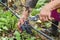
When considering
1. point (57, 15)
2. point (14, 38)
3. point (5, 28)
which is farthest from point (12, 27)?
point (57, 15)

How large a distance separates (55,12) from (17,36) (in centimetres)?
193

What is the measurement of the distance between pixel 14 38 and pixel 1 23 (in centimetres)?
70

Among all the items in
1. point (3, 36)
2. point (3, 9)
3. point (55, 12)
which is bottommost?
point (3, 36)

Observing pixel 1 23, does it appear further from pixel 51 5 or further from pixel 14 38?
pixel 51 5

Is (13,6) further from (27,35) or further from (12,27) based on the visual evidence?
(27,35)

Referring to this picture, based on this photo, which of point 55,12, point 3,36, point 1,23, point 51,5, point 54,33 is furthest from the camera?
point 1,23

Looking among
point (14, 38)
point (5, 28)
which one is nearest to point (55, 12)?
point (14, 38)

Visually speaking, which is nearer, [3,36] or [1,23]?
Result: [3,36]

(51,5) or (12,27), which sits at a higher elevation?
(51,5)

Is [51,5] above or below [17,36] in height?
above

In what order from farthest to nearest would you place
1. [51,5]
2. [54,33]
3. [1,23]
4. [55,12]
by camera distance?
[1,23]
[54,33]
[55,12]
[51,5]

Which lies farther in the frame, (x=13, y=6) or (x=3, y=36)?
(x=13, y=6)

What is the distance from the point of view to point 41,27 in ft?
16.6

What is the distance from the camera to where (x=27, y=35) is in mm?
4691
